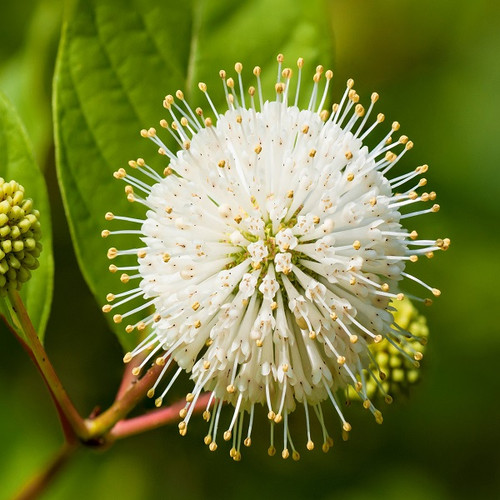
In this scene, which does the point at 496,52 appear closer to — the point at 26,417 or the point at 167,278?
the point at 167,278

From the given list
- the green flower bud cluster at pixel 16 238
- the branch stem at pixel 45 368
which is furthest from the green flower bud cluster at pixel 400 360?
the green flower bud cluster at pixel 16 238

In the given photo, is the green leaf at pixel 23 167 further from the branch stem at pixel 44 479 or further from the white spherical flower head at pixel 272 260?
the white spherical flower head at pixel 272 260

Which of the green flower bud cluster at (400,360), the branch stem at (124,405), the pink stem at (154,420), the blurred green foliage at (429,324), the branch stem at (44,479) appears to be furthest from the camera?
the blurred green foliage at (429,324)

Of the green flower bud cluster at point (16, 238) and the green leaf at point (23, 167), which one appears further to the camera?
the green leaf at point (23, 167)

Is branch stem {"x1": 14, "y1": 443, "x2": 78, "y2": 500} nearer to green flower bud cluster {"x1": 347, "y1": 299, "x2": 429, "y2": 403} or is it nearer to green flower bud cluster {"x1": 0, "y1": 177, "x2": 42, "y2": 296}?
green flower bud cluster {"x1": 0, "y1": 177, "x2": 42, "y2": 296}

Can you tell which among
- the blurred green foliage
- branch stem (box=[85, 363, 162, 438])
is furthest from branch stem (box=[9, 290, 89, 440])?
the blurred green foliage

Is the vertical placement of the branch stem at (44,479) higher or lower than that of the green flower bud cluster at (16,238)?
A: lower
